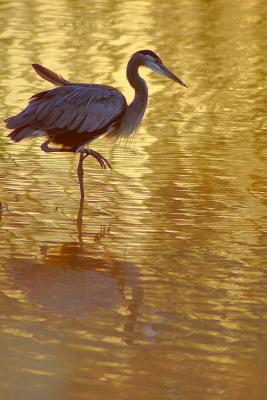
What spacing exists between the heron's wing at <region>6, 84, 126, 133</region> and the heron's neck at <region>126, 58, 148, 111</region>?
34 centimetres

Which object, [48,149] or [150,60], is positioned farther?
[150,60]

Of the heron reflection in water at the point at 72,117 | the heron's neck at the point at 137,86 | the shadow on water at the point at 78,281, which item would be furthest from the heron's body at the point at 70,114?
the shadow on water at the point at 78,281

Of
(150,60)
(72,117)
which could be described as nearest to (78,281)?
(72,117)

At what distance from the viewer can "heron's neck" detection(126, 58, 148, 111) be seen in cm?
1189

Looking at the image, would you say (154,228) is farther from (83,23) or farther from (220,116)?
(83,23)

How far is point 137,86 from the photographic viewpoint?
12016 mm

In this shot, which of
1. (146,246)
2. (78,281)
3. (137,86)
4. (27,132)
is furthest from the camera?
(137,86)

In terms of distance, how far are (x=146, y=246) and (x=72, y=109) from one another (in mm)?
2158

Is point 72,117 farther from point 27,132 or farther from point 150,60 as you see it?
point 150,60

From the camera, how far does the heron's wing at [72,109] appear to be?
37.4 feet

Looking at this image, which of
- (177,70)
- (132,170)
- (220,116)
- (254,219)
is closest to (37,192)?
(132,170)

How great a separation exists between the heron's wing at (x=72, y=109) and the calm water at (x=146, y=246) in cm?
56

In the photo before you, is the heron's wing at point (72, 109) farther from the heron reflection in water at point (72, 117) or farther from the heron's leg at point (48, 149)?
the heron's leg at point (48, 149)

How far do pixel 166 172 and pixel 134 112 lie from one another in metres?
0.67
